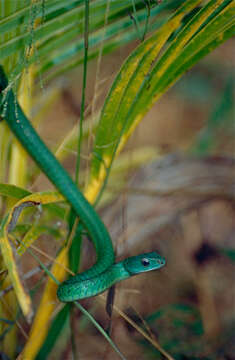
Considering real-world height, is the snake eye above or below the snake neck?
below

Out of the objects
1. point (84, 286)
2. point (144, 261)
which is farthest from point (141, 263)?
point (84, 286)

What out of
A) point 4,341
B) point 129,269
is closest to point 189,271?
point 129,269

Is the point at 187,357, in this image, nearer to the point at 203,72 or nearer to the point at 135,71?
the point at 135,71

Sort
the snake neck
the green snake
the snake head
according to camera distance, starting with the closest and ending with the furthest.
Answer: the snake neck < the green snake < the snake head

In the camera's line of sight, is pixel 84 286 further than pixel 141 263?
No

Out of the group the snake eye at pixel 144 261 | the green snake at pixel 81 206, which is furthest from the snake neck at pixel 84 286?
the snake eye at pixel 144 261

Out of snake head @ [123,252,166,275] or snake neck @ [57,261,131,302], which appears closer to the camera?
snake neck @ [57,261,131,302]

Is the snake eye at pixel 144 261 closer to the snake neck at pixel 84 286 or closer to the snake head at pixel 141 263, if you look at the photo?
the snake head at pixel 141 263

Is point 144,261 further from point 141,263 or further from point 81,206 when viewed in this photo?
point 81,206

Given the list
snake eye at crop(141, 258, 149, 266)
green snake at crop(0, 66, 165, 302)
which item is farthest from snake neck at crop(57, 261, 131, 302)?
snake eye at crop(141, 258, 149, 266)

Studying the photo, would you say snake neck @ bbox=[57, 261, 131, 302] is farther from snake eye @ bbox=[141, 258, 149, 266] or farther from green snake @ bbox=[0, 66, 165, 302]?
snake eye @ bbox=[141, 258, 149, 266]
